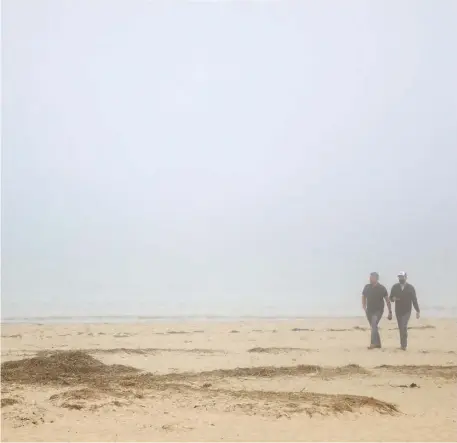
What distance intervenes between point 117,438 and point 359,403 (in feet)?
10.5

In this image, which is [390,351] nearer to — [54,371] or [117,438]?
[54,371]

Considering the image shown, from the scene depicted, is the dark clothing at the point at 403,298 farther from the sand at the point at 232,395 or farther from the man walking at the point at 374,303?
the sand at the point at 232,395

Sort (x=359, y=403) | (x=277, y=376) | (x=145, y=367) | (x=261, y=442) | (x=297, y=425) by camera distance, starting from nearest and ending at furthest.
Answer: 1. (x=261, y=442)
2. (x=297, y=425)
3. (x=359, y=403)
4. (x=277, y=376)
5. (x=145, y=367)

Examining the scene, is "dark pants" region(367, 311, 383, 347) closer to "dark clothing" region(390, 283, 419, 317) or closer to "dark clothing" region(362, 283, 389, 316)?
"dark clothing" region(362, 283, 389, 316)

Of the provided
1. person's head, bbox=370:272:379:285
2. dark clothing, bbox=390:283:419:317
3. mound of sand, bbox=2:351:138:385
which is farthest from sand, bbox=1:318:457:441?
person's head, bbox=370:272:379:285

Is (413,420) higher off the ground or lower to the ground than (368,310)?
lower

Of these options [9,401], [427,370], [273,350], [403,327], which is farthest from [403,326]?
[9,401]

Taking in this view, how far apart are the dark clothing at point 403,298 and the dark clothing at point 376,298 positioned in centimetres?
37

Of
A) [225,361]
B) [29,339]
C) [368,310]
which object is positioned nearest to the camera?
[225,361]

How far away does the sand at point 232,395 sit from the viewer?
650 centimetres

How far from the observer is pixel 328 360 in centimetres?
1203

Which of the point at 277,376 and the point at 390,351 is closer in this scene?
the point at 277,376

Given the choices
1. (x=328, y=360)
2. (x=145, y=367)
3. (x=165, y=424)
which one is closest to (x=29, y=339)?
(x=145, y=367)

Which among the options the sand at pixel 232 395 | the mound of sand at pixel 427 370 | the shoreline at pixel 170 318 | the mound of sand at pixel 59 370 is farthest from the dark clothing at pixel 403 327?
the shoreline at pixel 170 318
